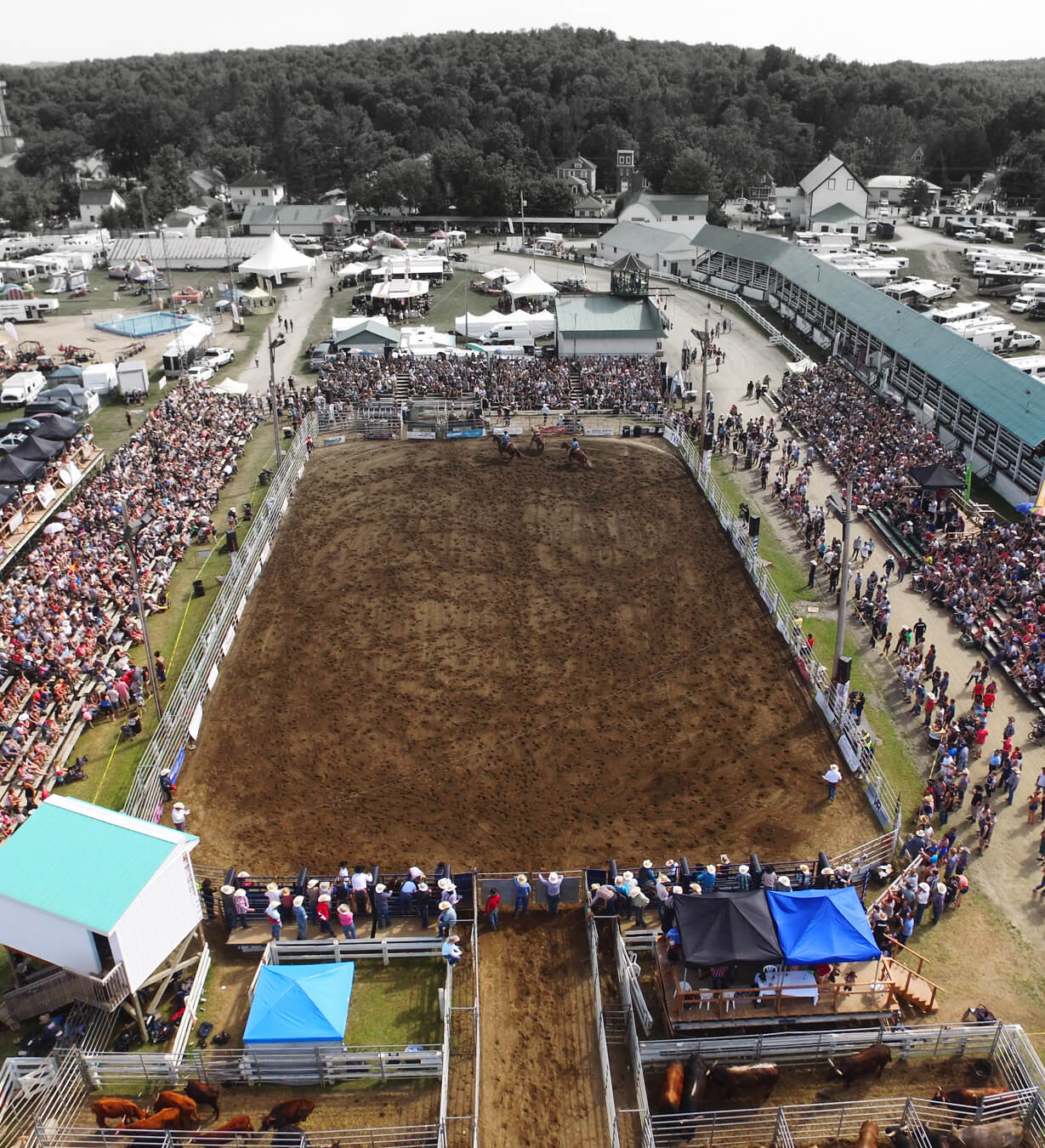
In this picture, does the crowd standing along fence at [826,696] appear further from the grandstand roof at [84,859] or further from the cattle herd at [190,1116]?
the grandstand roof at [84,859]

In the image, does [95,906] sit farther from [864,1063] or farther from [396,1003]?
[864,1063]

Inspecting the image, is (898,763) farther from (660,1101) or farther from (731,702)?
(660,1101)

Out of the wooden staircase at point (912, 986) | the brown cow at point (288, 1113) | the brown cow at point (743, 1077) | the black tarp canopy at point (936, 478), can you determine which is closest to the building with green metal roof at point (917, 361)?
the black tarp canopy at point (936, 478)

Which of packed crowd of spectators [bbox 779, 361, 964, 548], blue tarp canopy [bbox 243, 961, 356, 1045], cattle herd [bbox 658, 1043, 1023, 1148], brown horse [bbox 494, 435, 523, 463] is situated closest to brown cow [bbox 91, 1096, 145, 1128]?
blue tarp canopy [bbox 243, 961, 356, 1045]

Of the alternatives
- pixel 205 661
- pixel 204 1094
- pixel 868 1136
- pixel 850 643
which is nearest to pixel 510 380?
pixel 850 643

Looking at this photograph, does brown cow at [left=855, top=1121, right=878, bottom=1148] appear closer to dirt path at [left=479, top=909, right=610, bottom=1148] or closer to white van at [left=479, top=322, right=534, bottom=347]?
dirt path at [left=479, top=909, right=610, bottom=1148]

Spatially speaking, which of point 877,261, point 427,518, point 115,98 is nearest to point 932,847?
point 427,518
